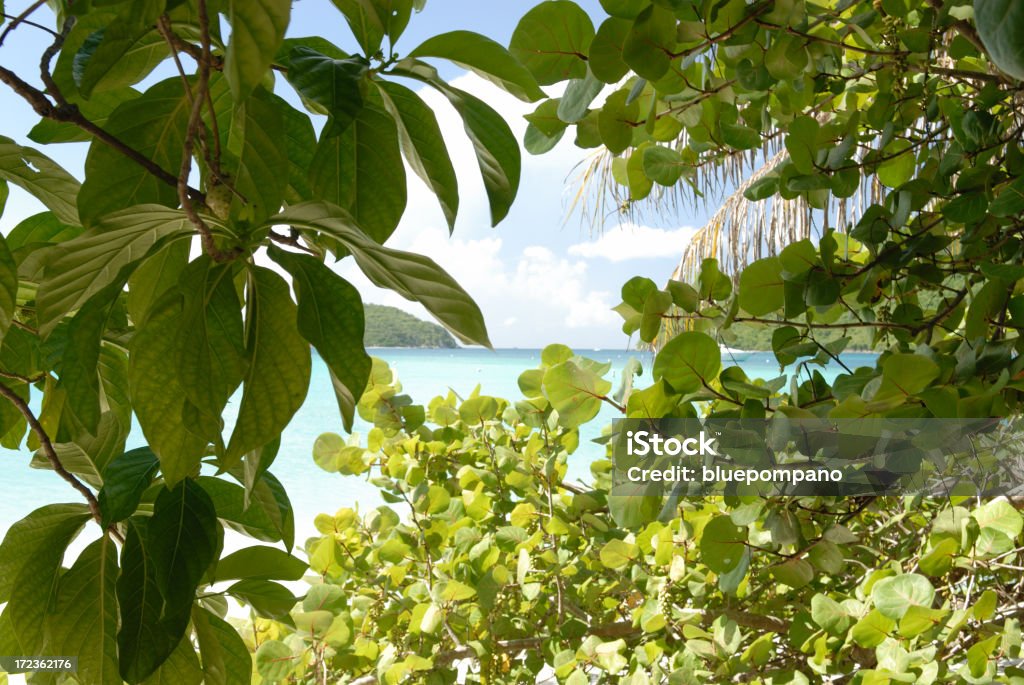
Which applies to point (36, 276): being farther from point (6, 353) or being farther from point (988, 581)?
point (988, 581)

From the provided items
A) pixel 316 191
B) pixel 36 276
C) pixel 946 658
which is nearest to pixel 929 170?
pixel 946 658

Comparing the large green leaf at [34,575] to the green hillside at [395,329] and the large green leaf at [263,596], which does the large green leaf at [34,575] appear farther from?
the green hillside at [395,329]

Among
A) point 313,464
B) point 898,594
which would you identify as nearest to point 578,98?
point 898,594

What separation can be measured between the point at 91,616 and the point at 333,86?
276 mm

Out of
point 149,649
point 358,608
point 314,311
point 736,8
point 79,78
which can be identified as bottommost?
point 358,608

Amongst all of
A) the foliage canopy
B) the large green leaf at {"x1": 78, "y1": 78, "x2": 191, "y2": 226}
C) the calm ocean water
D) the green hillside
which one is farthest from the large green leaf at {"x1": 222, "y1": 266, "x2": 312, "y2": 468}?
the green hillside

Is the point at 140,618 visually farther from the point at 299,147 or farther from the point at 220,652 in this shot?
the point at 299,147

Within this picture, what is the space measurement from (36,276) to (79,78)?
0.09 metres

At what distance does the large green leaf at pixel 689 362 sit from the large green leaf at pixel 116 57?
0.36 meters

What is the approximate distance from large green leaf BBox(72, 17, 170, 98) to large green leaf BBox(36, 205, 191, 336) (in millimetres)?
73

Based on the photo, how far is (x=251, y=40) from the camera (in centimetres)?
19

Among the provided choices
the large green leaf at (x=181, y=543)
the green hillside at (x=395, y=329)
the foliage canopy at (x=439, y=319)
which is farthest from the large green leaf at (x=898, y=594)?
the green hillside at (x=395, y=329)

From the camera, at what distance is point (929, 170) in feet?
2.42

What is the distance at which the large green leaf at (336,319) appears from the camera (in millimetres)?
254
